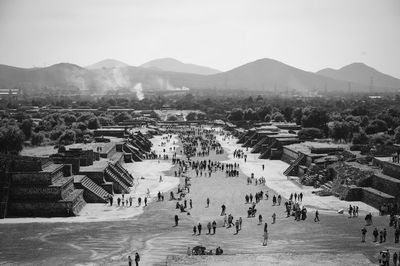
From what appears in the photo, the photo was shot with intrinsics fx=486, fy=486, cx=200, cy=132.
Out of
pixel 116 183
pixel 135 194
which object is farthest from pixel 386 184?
pixel 116 183

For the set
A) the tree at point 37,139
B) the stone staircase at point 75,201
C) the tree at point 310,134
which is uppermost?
the tree at point 310,134

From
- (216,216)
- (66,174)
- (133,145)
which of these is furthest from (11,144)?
(216,216)

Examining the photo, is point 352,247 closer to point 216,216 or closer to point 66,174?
point 216,216

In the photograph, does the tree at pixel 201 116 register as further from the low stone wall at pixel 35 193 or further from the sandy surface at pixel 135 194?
the low stone wall at pixel 35 193

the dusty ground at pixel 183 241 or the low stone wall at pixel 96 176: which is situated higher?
the low stone wall at pixel 96 176

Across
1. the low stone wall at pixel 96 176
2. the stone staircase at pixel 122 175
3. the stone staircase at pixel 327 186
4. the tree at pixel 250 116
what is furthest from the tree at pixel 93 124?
the stone staircase at pixel 327 186

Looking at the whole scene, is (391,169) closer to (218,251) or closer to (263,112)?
(218,251)

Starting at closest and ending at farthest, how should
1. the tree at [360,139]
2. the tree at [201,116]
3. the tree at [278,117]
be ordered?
1. the tree at [360,139]
2. the tree at [278,117]
3. the tree at [201,116]
